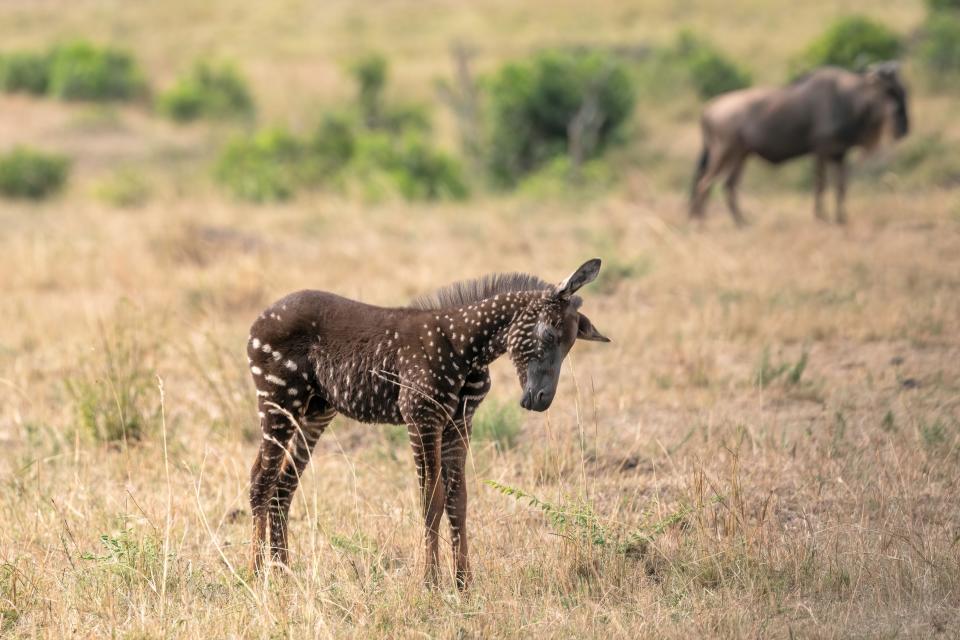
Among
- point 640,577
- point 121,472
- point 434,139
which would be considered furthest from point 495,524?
point 434,139

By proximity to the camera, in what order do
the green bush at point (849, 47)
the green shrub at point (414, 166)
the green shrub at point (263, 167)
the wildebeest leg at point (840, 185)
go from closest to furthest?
the wildebeest leg at point (840, 185) < the green shrub at point (263, 167) < the green shrub at point (414, 166) < the green bush at point (849, 47)

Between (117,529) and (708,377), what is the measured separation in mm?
4216

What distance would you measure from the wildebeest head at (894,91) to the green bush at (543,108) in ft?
22.5

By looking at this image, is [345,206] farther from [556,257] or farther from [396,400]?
[396,400]

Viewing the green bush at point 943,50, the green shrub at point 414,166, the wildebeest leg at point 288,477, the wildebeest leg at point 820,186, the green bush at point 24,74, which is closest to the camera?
the wildebeest leg at point 288,477

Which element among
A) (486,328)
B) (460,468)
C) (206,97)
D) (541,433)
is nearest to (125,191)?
(206,97)

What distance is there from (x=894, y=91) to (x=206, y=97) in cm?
1596

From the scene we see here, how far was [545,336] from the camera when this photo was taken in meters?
4.58

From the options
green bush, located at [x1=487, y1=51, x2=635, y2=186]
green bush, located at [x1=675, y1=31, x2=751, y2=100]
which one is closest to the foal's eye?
green bush, located at [x1=487, y1=51, x2=635, y2=186]

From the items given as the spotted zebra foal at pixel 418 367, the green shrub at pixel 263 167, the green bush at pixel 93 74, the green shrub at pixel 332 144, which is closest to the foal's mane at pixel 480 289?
the spotted zebra foal at pixel 418 367

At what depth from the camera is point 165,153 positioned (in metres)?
21.8

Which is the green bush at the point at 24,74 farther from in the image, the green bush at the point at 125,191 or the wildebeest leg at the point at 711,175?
the wildebeest leg at the point at 711,175

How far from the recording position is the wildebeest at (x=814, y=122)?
1397cm

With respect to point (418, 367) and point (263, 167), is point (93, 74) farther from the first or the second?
point (418, 367)
